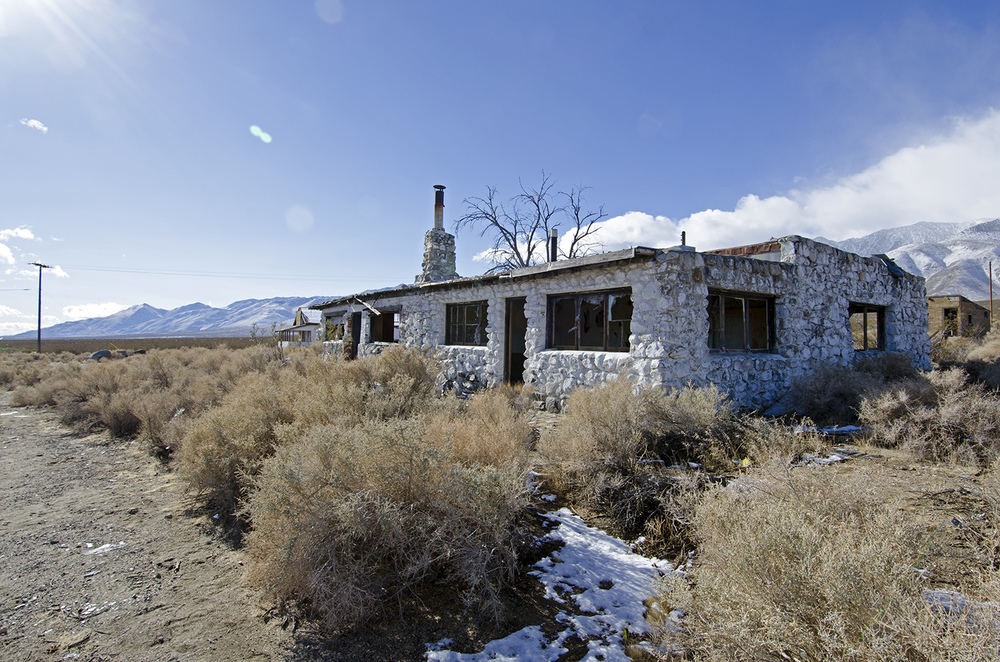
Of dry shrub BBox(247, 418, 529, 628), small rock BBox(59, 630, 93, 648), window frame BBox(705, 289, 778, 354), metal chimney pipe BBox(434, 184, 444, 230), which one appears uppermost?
metal chimney pipe BBox(434, 184, 444, 230)

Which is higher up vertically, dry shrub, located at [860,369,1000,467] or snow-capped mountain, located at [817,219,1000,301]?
snow-capped mountain, located at [817,219,1000,301]

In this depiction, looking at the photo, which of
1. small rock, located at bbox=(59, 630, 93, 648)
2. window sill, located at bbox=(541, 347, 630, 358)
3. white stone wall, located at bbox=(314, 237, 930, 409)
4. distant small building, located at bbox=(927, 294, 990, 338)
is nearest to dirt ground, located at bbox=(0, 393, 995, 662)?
small rock, located at bbox=(59, 630, 93, 648)

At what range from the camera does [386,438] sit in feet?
11.9

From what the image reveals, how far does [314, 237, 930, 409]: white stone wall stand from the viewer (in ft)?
24.5

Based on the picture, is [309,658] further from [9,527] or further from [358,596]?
[9,527]

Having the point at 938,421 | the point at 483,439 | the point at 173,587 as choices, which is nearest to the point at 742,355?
A: the point at 938,421

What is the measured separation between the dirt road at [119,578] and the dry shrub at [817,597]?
2.56 m

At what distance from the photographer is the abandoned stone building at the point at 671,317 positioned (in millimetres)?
7551

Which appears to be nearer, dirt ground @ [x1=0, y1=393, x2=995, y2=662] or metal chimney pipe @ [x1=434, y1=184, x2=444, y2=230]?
dirt ground @ [x1=0, y1=393, x2=995, y2=662]

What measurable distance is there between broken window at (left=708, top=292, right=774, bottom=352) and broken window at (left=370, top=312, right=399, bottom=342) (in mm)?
9237

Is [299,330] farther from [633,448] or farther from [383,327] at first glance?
[633,448]

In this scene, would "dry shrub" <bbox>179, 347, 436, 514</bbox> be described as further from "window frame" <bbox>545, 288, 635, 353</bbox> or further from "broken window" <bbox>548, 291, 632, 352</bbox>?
"broken window" <bbox>548, 291, 632, 352</bbox>

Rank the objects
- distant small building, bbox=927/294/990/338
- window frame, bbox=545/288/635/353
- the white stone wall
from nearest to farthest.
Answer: the white stone wall, window frame, bbox=545/288/635/353, distant small building, bbox=927/294/990/338

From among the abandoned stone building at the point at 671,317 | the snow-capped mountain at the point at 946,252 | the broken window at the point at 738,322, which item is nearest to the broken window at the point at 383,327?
the abandoned stone building at the point at 671,317
